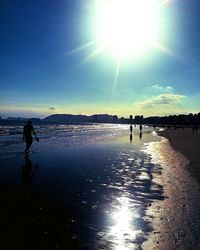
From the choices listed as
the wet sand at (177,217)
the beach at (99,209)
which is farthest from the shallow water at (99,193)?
the wet sand at (177,217)

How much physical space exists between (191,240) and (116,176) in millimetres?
6852

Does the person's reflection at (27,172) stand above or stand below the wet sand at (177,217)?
above

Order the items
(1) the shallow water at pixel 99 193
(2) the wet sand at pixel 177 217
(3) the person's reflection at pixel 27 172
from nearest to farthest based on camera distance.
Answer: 1. (2) the wet sand at pixel 177 217
2. (1) the shallow water at pixel 99 193
3. (3) the person's reflection at pixel 27 172

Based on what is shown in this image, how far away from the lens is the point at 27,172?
12898 mm

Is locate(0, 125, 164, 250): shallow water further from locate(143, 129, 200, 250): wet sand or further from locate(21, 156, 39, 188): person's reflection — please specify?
locate(143, 129, 200, 250): wet sand

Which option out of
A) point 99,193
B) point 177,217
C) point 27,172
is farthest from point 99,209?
point 27,172

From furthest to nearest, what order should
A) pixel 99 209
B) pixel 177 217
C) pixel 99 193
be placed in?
1. pixel 99 193
2. pixel 99 209
3. pixel 177 217

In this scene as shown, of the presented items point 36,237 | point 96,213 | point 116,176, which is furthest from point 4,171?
point 36,237

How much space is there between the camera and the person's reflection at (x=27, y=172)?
10766 mm

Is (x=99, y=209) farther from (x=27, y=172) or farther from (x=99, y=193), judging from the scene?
(x=27, y=172)

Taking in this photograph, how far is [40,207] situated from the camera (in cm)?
760

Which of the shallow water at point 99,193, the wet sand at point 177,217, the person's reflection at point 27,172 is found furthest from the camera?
the person's reflection at point 27,172

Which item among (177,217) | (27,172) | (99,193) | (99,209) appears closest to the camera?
(177,217)

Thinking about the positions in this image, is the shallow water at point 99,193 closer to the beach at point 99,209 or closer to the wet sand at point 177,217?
the beach at point 99,209
